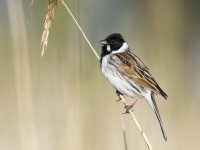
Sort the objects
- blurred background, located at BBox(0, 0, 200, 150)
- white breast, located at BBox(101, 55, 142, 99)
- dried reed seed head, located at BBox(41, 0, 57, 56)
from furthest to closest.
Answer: white breast, located at BBox(101, 55, 142, 99)
blurred background, located at BBox(0, 0, 200, 150)
dried reed seed head, located at BBox(41, 0, 57, 56)

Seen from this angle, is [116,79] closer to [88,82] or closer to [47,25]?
[47,25]

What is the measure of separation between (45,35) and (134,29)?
14.4 ft

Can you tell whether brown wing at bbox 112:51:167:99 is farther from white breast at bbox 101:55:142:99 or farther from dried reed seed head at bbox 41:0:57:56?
dried reed seed head at bbox 41:0:57:56

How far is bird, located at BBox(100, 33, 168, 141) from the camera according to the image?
4.14 meters

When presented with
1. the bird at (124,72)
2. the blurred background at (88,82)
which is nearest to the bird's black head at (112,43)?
the bird at (124,72)

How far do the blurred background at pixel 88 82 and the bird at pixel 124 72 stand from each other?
0.22 m

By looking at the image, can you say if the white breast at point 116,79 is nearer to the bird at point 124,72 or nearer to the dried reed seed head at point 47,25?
the bird at point 124,72

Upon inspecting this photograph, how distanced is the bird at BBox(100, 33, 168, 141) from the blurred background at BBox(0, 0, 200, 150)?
22 centimetres

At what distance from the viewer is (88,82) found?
5.60m

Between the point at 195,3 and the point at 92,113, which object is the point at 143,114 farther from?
the point at 195,3

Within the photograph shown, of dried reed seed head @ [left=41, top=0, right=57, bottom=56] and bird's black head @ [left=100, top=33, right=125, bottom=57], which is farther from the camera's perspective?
bird's black head @ [left=100, top=33, right=125, bottom=57]

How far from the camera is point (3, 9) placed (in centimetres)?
700

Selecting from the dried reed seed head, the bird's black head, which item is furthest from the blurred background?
the bird's black head

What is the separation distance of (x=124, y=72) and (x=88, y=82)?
141 centimetres
